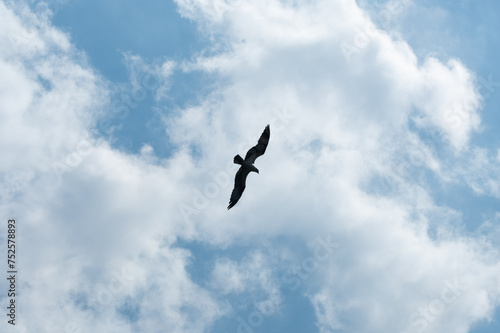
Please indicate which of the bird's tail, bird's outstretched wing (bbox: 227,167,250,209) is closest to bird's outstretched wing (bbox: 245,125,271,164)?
the bird's tail

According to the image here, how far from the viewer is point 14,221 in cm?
6212

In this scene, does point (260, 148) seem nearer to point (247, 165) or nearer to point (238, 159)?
point (247, 165)

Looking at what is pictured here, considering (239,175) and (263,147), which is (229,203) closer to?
(239,175)

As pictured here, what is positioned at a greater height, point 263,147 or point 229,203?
point 263,147

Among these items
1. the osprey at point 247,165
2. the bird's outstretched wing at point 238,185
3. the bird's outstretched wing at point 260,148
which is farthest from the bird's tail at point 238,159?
the bird's outstretched wing at point 238,185

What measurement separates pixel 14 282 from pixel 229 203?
25.0 m

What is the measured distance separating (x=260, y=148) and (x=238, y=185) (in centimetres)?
471

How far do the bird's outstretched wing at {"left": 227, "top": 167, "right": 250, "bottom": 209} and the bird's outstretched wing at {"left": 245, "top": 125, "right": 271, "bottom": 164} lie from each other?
1.54m

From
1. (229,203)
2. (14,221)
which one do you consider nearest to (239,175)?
(229,203)

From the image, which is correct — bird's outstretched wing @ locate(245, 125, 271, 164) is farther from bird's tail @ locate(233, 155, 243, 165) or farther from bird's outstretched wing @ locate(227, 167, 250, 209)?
bird's outstretched wing @ locate(227, 167, 250, 209)

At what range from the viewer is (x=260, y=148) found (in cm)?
5922

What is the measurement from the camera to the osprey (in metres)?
58.4

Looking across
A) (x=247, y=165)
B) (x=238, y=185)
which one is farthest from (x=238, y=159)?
(x=238, y=185)

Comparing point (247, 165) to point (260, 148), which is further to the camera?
point (260, 148)
